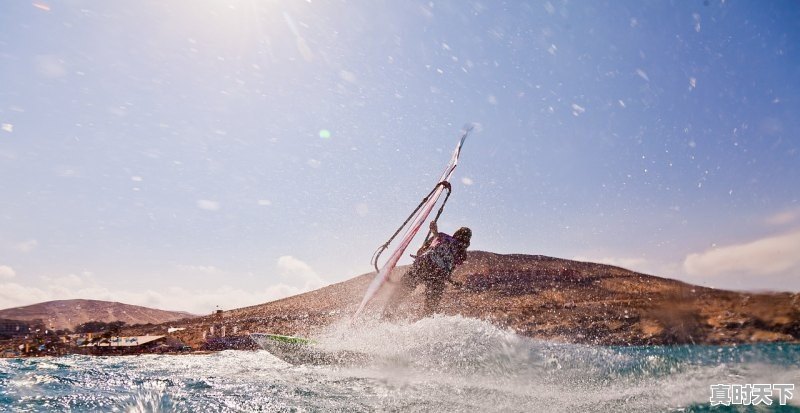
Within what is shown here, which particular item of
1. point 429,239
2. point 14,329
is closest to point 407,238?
point 429,239

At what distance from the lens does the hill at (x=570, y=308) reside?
386 centimetres

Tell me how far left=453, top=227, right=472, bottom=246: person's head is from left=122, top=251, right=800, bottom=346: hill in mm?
2815

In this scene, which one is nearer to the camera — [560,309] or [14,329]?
Result: [560,309]

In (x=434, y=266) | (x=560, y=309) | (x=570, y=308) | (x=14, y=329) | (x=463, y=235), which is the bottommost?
(x=14, y=329)

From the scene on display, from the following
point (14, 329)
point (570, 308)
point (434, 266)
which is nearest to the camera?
point (434, 266)

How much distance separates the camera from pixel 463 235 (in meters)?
10.7

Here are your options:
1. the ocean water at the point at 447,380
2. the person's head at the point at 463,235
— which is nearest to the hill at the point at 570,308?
the ocean water at the point at 447,380

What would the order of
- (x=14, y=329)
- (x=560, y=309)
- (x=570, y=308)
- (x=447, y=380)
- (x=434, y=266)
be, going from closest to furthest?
1. (x=447, y=380)
2. (x=434, y=266)
3. (x=560, y=309)
4. (x=570, y=308)
5. (x=14, y=329)

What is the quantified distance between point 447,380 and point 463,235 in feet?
15.9

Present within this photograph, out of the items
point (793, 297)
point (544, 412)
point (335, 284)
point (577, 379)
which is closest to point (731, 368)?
point (577, 379)

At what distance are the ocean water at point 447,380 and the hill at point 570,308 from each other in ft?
1.81

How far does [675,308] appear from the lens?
4.29m

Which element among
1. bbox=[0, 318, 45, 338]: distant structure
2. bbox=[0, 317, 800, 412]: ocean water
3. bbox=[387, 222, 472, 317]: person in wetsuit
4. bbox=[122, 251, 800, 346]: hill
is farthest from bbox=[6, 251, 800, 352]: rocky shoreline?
bbox=[0, 318, 45, 338]: distant structure

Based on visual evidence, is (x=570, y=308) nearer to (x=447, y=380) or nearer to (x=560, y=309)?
(x=560, y=309)
